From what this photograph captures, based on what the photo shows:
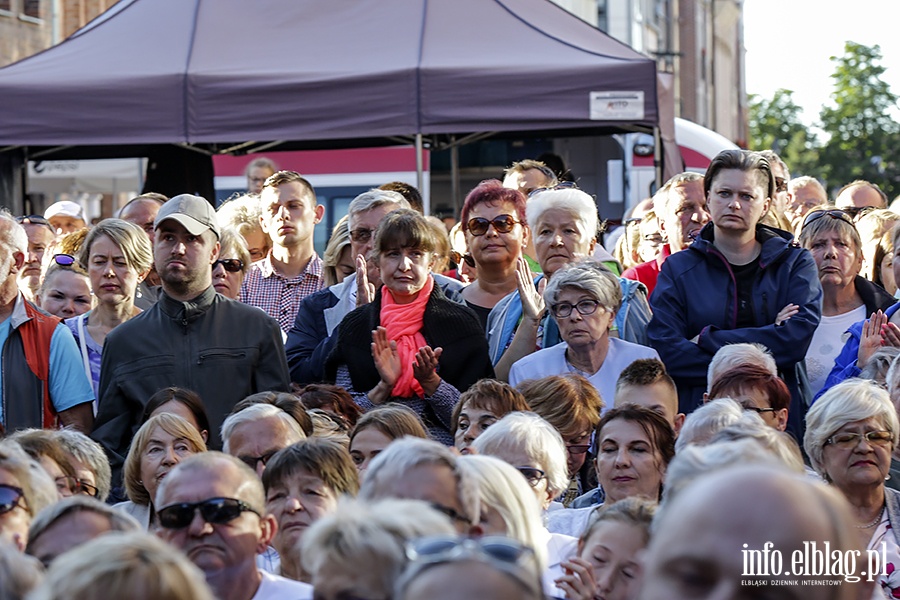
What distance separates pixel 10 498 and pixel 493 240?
3359 millimetres

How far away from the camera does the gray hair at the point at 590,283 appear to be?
20.3 ft

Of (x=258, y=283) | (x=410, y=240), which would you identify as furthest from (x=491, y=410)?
(x=258, y=283)

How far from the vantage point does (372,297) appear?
6.82m

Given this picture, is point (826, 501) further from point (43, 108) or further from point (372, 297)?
point (43, 108)

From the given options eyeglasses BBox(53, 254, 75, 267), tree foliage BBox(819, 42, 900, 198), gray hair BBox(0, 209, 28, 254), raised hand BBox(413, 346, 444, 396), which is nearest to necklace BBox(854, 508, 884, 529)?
→ raised hand BBox(413, 346, 444, 396)

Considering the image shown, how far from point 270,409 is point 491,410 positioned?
32.4 inches

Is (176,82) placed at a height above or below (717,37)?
below

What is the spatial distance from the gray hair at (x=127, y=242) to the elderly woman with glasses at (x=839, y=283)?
3.16m

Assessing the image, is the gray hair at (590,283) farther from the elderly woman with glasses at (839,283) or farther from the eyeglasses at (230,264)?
the eyeglasses at (230,264)

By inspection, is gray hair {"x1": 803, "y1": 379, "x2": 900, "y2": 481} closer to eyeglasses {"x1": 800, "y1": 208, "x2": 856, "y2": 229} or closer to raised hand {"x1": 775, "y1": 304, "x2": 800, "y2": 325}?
raised hand {"x1": 775, "y1": 304, "x2": 800, "y2": 325}

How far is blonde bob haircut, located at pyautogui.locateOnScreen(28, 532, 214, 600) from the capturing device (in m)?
2.49

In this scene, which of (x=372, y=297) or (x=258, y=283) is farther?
(x=258, y=283)

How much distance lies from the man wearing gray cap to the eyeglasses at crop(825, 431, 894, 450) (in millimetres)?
2260

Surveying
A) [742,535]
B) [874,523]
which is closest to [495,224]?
[874,523]
